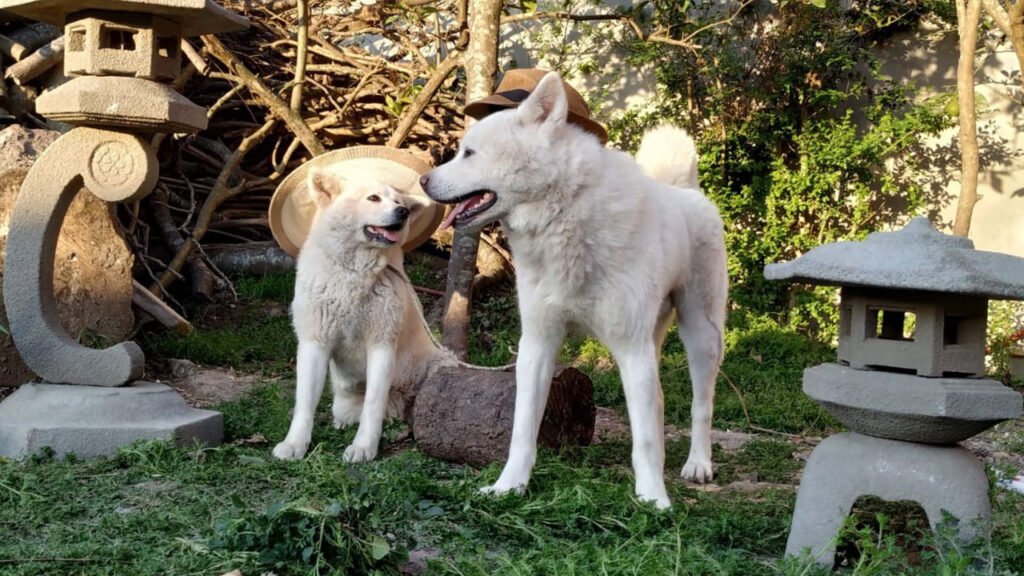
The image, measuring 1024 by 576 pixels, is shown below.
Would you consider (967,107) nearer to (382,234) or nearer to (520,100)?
(520,100)

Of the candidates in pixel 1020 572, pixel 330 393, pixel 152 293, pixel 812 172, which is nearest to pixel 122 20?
pixel 330 393

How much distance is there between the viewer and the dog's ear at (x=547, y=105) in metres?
3.62

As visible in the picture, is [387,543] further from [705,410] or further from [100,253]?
[100,253]

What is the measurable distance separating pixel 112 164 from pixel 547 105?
2.34 m

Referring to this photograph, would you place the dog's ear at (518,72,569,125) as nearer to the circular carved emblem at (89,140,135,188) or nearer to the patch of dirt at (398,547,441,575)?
the patch of dirt at (398,547,441,575)

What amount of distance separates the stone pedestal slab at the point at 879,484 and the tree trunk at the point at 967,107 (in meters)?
4.86

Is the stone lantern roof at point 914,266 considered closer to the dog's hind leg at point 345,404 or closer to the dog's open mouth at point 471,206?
the dog's open mouth at point 471,206

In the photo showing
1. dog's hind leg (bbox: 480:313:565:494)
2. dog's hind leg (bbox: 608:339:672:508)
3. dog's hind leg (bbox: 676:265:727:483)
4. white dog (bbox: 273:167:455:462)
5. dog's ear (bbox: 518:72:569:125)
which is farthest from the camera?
white dog (bbox: 273:167:455:462)

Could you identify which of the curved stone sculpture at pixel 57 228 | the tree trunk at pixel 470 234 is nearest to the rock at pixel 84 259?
the curved stone sculpture at pixel 57 228

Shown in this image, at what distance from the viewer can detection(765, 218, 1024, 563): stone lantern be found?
3.01m

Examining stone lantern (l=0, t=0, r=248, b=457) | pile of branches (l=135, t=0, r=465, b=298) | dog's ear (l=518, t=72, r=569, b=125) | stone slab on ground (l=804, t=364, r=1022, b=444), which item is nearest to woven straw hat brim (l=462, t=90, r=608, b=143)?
dog's ear (l=518, t=72, r=569, b=125)

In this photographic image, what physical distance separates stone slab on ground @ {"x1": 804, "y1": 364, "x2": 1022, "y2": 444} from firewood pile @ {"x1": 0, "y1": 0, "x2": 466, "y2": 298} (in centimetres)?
497

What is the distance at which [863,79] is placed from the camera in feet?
29.3

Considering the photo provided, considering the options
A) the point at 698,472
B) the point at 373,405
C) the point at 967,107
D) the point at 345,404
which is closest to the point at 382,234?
the point at 373,405
